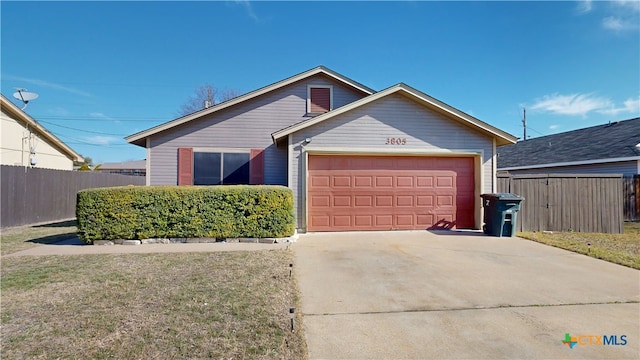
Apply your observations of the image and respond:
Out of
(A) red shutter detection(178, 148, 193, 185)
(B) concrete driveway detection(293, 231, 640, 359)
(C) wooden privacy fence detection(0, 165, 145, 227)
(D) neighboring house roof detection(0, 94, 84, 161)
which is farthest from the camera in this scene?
(D) neighboring house roof detection(0, 94, 84, 161)

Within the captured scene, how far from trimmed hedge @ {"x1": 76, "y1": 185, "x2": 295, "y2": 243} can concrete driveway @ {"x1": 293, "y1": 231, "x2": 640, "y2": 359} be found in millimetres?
1553

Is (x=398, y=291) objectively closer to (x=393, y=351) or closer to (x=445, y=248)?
(x=393, y=351)

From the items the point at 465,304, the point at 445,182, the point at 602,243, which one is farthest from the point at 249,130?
the point at 602,243

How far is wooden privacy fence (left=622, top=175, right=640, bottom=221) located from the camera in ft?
38.4

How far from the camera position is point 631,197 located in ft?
38.6

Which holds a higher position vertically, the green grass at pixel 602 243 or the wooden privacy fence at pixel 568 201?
the wooden privacy fence at pixel 568 201

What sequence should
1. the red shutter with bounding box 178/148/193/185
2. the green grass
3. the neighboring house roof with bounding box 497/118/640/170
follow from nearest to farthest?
the green grass → the red shutter with bounding box 178/148/193/185 → the neighboring house roof with bounding box 497/118/640/170

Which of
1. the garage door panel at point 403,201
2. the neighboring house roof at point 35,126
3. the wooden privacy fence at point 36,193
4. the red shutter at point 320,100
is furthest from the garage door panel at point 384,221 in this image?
the neighboring house roof at point 35,126

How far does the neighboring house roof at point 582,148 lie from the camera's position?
45.3 ft

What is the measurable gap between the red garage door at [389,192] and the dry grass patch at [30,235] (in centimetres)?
693

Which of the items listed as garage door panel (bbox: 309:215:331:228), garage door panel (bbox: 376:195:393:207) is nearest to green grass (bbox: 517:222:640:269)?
garage door panel (bbox: 376:195:393:207)

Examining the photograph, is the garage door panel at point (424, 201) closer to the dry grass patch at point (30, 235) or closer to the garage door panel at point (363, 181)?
the garage door panel at point (363, 181)

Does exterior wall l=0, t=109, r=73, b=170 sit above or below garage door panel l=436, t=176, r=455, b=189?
above

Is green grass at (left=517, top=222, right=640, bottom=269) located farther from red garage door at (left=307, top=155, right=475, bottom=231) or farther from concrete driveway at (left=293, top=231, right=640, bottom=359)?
red garage door at (left=307, top=155, right=475, bottom=231)
